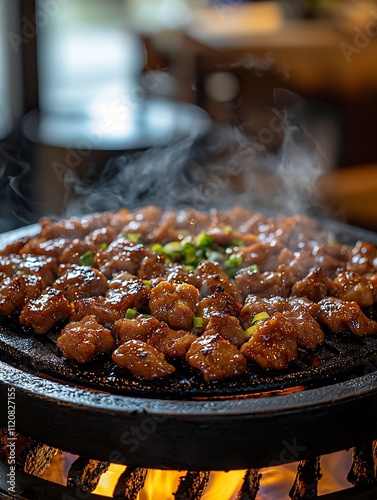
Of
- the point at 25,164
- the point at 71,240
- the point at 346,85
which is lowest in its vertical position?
the point at 25,164

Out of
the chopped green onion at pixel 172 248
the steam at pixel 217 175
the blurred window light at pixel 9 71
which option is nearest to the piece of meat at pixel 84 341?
the chopped green onion at pixel 172 248

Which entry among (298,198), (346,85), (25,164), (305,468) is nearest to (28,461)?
(305,468)

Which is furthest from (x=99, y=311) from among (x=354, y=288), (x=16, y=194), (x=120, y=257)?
(x=16, y=194)

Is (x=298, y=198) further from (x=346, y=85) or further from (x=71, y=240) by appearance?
(x=346, y=85)

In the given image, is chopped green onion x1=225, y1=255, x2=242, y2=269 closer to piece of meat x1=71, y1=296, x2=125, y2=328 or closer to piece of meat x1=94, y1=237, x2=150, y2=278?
piece of meat x1=94, y1=237, x2=150, y2=278

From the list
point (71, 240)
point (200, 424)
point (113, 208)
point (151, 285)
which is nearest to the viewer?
point (200, 424)

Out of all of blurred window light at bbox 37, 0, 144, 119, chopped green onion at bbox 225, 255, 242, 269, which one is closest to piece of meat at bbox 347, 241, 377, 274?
chopped green onion at bbox 225, 255, 242, 269
